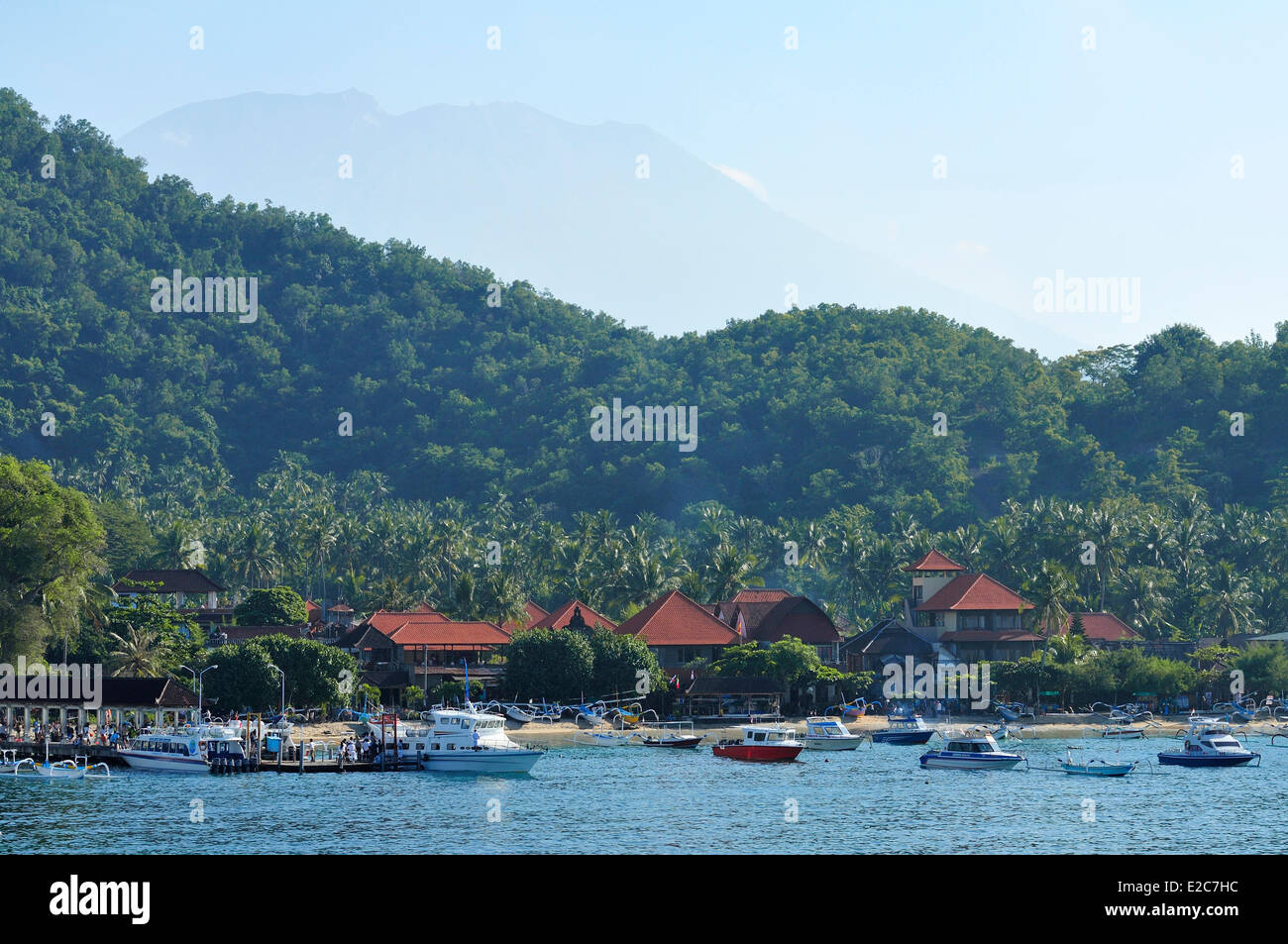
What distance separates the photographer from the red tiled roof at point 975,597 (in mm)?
123562

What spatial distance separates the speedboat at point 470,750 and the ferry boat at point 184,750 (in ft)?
32.8

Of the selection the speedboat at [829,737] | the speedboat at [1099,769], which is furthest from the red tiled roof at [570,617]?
the speedboat at [1099,769]

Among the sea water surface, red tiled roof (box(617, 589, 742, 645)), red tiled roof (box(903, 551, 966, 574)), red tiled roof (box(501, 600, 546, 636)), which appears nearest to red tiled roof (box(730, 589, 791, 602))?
red tiled roof (box(617, 589, 742, 645))

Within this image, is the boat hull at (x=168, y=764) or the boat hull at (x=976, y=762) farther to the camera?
the boat hull at (x=976, y=762)

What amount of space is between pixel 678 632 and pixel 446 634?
58.4 ft

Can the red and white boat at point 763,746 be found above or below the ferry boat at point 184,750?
below

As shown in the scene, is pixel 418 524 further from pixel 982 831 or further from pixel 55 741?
pixel 982 831

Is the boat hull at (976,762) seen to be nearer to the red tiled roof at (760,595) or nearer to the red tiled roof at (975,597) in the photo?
the red tiled roof at (975,597)

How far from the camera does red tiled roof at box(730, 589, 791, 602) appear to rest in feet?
415

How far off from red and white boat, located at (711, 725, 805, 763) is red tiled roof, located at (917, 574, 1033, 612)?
132ft

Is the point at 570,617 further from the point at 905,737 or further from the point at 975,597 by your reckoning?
the point at 975,597

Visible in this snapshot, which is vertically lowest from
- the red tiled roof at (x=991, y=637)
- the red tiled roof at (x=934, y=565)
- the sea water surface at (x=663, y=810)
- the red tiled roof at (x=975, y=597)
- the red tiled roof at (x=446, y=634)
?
the sea water surface at (x=663, y=810)

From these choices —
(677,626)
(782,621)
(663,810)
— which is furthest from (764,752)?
(782,621)
